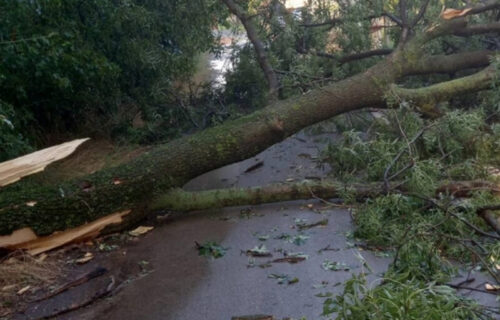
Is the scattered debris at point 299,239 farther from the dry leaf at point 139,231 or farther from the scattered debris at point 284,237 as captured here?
the dry leaf at point 139,231

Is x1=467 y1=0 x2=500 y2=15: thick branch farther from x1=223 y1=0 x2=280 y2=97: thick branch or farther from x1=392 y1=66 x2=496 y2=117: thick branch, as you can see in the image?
x1=223 y1=0 x2=280 y2=97: thick branch

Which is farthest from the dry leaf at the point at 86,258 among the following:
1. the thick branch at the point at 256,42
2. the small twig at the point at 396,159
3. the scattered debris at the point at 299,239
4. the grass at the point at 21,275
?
the thick branch at the point at 256,42

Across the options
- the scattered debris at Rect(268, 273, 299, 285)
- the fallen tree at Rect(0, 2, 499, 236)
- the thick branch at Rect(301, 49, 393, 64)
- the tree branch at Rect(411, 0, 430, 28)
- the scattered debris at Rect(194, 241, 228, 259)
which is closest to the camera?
the scattered debris at Rect(268, 273, 299, 285)

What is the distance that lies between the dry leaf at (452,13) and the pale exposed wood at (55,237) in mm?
4260

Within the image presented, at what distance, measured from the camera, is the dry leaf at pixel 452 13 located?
20.9ft

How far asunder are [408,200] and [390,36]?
3.79 meters

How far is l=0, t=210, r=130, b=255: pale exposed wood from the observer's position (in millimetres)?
4105

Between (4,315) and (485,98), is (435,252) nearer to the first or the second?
(4,315)

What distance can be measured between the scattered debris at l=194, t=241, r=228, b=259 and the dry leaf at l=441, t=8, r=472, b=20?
13.1 feet

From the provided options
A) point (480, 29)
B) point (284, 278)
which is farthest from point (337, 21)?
point (284, 278)

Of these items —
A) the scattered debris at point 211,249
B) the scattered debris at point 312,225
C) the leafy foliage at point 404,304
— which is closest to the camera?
the leafy foliage at point 404,304

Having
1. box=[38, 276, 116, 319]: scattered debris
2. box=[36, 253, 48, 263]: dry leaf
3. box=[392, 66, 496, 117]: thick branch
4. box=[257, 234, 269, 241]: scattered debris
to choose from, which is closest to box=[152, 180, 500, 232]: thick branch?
box=[257, 234, 269, 241]: scattered debris

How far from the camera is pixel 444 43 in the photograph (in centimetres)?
728

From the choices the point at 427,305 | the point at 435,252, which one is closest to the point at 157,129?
the point at 435,252
